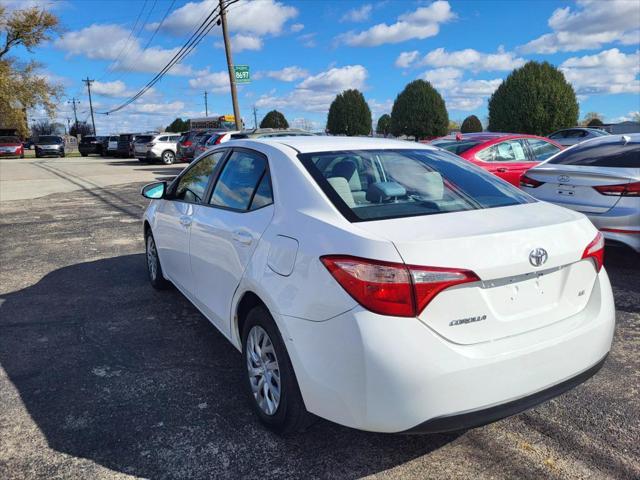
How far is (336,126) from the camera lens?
41.2 m

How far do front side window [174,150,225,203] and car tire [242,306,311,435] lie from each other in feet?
4.56

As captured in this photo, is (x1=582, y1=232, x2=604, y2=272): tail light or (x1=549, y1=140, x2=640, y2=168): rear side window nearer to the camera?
(x1=582, y1=232, x2=604, y2=272): tail light

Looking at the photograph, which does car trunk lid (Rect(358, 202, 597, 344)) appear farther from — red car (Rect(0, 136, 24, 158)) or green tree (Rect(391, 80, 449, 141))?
red car (Rect(0, 136, 24, 158))

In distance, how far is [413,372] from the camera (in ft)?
6.81

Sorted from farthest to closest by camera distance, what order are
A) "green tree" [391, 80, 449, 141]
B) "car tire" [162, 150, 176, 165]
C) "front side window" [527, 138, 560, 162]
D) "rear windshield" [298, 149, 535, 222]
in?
1. "green tree" [391, 80, 449, 141]
2. "car tire" [162, 150, 176, 165]
3. "front side window" [527, 138, 560, 162]
4. "rear windshield" [298, 149, 535, 222]

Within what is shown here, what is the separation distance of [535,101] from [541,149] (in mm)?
19662

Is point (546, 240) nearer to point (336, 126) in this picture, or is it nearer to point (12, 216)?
point (12, 216)

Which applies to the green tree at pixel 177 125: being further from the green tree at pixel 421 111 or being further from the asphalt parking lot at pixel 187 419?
the asphalt parking lot at pixel 187 419

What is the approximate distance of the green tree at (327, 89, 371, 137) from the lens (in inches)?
1585

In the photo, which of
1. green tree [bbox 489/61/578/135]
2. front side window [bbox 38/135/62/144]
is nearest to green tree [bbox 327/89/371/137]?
green tree [bbox 489/61/578/135]

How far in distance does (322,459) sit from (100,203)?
11.1 metres

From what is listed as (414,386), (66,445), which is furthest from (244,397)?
(414,386)

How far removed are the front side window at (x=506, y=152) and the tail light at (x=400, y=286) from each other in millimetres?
6821

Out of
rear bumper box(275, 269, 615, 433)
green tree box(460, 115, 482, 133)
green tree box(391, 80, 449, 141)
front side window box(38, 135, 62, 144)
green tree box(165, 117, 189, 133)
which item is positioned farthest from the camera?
green tree box(165, 117, 189, 133)
